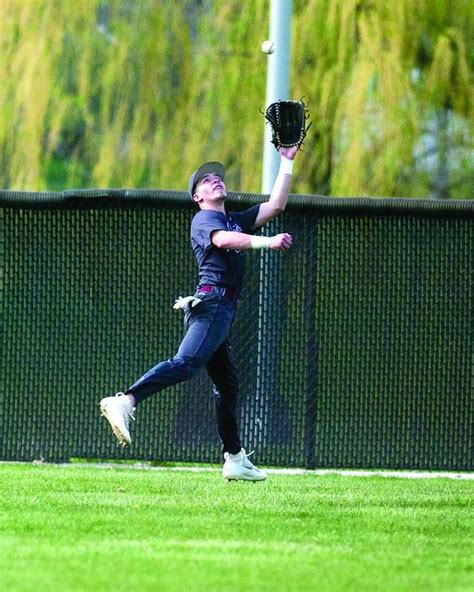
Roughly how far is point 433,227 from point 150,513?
366 centimetres

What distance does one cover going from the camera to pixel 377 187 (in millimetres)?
14477

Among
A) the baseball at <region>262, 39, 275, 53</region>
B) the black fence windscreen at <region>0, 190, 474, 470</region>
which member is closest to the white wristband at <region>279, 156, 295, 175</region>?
the black fence windscreen at <region>0, 190, 474, 470</region>

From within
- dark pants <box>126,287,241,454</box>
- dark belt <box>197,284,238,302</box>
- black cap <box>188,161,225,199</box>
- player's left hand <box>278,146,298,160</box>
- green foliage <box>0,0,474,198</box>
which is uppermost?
green foliage <box>0,0,474,198</box>

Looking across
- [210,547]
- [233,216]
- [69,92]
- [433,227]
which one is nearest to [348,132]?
[69,92]

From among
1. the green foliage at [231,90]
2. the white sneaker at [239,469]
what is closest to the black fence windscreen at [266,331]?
the white sneaker at [239,469]

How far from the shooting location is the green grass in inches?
206

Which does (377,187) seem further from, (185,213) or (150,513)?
(150,513)

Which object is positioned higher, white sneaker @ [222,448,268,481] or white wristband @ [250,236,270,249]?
white wristband @ [250,236,270,249]

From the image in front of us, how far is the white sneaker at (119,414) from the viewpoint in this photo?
780cm

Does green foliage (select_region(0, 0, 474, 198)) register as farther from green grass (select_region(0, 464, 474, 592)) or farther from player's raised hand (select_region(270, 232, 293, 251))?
player's raised hand (select_region(270, 232, 293, 251))

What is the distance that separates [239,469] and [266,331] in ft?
5.12

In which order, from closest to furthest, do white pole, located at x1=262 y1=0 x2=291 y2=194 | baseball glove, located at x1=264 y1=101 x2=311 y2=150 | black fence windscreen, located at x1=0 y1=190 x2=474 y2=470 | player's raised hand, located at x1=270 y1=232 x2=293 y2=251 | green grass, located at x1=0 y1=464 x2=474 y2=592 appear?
green grass, located at x1=0 y1=464 x2=474 y2=592 → player's raised hand, located at x1=270 y1=232 x2=293 y2=251 → baseball glove, located at x1=264 y1=101 x2=311 y2=150 → black fence windscreen, located at x1=0 y1=190 x2=474 y2=470 → white pole, located at x1=262 y1=0 x2=291 y2=194

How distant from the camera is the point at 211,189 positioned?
849 centimetres

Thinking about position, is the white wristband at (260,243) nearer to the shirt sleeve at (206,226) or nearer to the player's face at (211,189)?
the shirt sleeve at (206,226)
